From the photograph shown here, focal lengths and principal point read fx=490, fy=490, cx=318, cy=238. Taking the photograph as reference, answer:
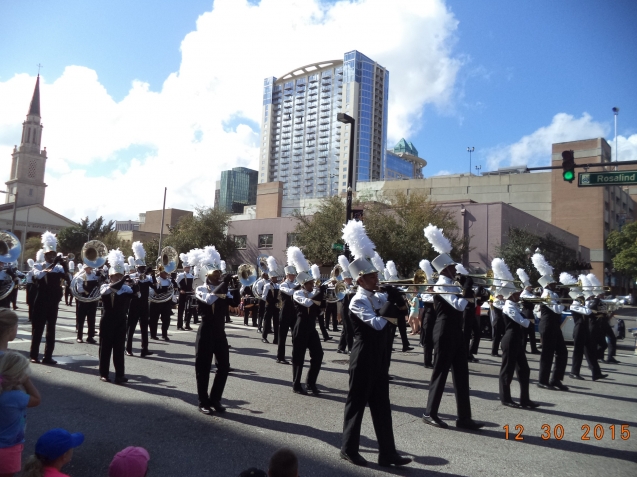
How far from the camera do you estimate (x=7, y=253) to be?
10.1 meters

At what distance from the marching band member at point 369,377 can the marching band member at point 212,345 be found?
2.26m

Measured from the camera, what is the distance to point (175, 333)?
52.9 ft

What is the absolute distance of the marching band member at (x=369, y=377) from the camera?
16.9 feet

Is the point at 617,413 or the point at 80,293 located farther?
the point at 80,293

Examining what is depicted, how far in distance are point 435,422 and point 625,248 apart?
53546mm

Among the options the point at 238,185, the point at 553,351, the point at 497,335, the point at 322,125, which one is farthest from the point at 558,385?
the point at 238,185

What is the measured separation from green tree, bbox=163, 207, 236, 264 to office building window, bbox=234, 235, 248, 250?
375 millimetres

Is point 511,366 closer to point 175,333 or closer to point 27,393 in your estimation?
point 27,393

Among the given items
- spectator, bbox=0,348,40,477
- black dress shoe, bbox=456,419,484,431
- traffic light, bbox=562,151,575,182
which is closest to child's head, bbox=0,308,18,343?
spectator, bbox=0,348,40,477

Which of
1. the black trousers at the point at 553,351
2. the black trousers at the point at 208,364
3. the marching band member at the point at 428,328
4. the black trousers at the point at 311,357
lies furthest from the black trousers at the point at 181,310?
the black trousers at the point at 553,351

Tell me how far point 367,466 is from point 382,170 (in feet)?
458

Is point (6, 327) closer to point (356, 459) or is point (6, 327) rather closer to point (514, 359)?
point (356, 459)

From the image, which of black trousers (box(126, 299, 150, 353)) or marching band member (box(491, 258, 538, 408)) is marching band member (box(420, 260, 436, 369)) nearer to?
marching band member (box(491, 258, 538, 408))

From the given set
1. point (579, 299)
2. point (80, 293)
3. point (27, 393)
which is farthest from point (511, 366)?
point (80, 293)
